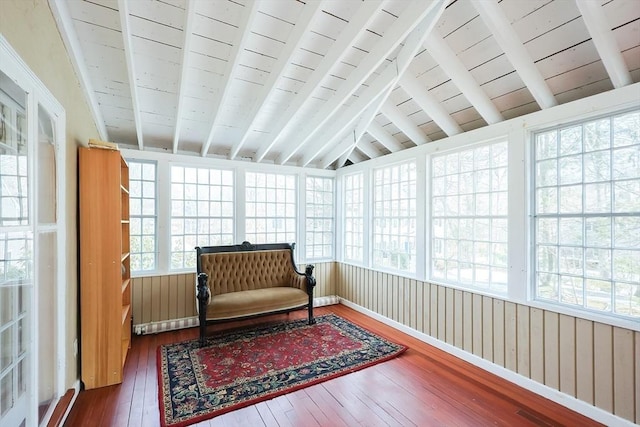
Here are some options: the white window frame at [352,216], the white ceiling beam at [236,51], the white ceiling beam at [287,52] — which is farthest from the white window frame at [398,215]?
the white ceiling beam at [236,51]

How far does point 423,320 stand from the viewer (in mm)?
3645

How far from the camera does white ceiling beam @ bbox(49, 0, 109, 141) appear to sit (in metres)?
1.91

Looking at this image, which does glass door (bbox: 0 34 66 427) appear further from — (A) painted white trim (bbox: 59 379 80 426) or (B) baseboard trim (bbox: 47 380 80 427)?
(A) painted white trim (bbox: 59 379 80 426)

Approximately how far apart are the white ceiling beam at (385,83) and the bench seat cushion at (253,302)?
6.88 feet

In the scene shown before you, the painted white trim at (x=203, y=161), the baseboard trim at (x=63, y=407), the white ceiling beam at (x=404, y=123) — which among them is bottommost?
the baseboard trim at (x=63, y=407)

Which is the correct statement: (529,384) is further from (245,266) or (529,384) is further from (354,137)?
(245,266)

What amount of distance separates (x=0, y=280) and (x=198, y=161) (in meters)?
3.06

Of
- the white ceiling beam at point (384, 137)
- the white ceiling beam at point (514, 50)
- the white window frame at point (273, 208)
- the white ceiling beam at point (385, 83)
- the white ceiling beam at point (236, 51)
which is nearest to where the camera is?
the white ceiling beam at point (236, 51)

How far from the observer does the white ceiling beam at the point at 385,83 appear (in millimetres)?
2252

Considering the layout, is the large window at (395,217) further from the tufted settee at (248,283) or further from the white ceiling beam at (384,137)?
the tufted settee at (248,283)

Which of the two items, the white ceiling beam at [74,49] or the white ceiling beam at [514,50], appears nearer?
the white ceiling beam at [74,49]

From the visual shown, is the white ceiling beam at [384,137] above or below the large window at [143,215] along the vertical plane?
above

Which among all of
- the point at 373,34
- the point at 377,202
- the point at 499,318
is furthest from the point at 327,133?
the point at 499,318

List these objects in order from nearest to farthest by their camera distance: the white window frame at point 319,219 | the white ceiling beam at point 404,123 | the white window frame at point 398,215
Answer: the white ceiling beam at point 404,123, the white window frame at point 398,215, the white window frame at point 319,219
